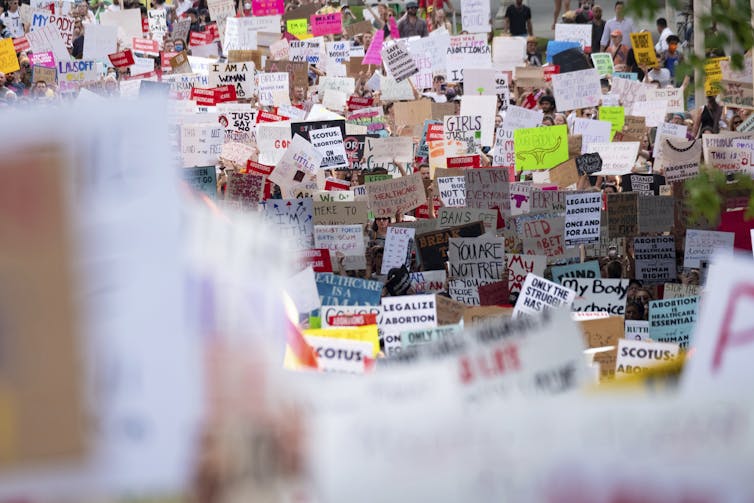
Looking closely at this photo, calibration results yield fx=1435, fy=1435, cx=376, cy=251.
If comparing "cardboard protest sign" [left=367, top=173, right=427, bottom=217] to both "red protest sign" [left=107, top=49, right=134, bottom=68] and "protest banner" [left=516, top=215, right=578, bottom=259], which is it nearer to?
"protest banner" [left=516, top=215, right=578, bottom=259]

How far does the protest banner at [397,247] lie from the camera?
11.2 metres

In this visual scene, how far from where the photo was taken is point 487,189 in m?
12.2

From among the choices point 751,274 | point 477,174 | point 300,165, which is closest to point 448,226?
point 477,174

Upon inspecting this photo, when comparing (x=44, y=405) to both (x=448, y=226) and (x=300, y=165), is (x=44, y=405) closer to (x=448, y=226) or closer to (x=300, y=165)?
(x=448, y=226)

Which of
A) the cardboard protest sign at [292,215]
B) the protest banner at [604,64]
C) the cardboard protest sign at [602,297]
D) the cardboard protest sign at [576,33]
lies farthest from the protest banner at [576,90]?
the cardboard protest sign at [602,297]

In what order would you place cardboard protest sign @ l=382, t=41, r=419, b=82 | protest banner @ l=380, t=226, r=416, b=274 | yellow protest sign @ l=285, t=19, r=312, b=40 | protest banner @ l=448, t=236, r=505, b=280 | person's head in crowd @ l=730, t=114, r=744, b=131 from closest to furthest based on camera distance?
1. protest banner @ l=448, t=236, r=505, b=280
2. protest banner @ l=380, t=226, r=416, b=274
3. person's head in crowd @ l=730, t=114, r=744, b=131
4. cardboard protest sign @ l=382, t=41, r=419, b=82
5. yellow protest sign @ l=285, t=19, r=312, b=40

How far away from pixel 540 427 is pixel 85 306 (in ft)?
2.55

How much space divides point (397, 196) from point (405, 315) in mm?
4790

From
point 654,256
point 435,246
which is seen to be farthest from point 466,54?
Result: point 435,246

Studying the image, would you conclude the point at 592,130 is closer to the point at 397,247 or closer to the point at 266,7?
the point at 397,247

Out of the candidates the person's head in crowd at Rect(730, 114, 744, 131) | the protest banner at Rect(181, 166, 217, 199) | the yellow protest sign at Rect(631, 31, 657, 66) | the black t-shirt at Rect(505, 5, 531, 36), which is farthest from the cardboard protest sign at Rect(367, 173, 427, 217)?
the black t-shirt at Rect(505, 5, 531, 36)

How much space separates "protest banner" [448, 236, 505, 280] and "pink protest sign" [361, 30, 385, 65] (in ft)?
37.1

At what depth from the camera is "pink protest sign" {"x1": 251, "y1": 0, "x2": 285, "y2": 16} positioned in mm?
23422

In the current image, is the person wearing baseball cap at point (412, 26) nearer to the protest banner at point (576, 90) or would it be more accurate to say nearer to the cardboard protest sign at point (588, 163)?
the protest banner at point (576, 90)
